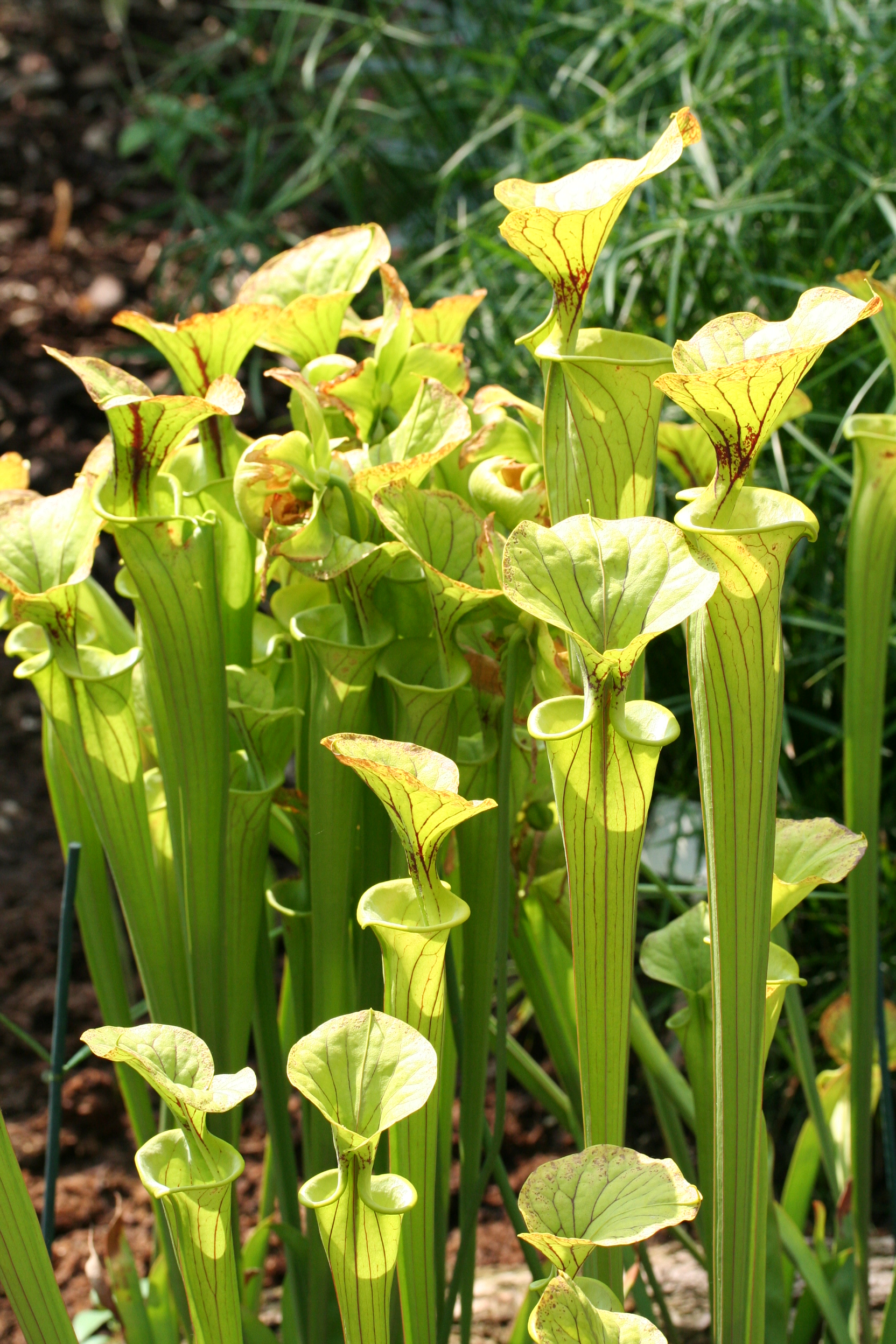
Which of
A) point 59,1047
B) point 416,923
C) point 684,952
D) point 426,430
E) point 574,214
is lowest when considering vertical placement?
point 59,1047

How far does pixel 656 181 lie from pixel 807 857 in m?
1.54

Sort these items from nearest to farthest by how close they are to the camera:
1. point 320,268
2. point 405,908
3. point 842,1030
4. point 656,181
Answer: point 405,908 < point 320,268 < point 842,1030 < point 656,181

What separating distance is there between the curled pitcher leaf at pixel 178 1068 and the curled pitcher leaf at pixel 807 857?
1.01 feet

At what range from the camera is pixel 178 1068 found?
550 mm

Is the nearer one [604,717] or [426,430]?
[604,717]

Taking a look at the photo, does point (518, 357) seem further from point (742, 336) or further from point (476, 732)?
point (742, 336)

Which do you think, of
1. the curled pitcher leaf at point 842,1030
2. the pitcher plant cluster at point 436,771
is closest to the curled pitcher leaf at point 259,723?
the pitcher plant cluster at point 436,771

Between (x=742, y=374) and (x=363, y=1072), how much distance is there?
1.21 feet

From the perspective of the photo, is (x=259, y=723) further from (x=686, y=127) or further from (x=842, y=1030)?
(x=842, y=1030)

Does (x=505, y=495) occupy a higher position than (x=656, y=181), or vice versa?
(x=656, y=181)

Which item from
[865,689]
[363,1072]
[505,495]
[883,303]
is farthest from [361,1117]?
[883,303]

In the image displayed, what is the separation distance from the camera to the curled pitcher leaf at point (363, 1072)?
1.65ft

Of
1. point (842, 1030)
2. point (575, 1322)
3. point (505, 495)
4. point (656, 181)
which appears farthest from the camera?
point (656, 181)

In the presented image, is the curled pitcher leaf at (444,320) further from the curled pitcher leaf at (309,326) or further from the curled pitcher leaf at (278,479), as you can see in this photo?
the curled pitcher leaf at (278,479)
